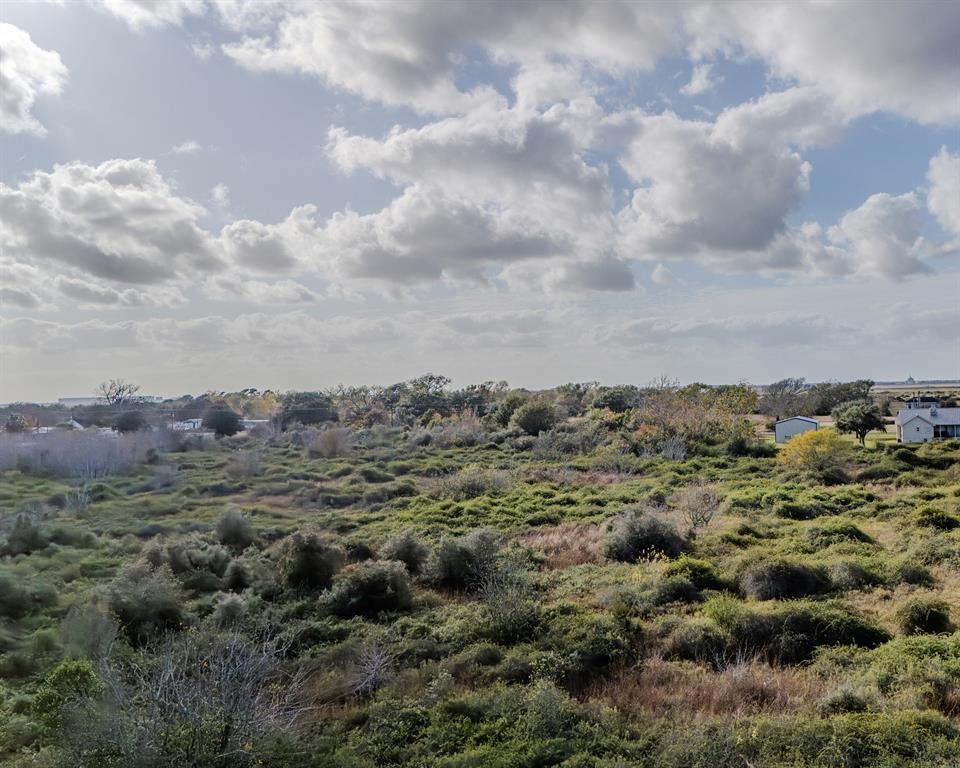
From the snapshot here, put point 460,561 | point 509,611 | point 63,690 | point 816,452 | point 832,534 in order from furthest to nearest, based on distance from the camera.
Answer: point 816,452 < point 832,534 < point 460,561 < point 509,611 < point 63,690

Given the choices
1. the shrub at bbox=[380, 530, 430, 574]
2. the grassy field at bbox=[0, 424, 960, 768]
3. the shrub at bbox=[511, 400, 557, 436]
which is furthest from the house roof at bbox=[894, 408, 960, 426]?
the shrub at bbox=[380, 530, 430, 574]

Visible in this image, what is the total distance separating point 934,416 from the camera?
134 ft

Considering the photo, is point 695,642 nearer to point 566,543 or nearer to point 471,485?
point 566,543

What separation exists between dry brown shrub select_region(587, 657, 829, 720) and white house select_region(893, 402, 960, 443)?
37.8 m

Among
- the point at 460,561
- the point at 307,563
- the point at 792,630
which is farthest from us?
the point at 460,561

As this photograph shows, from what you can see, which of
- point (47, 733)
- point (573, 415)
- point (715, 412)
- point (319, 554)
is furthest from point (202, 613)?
point (573, 415)

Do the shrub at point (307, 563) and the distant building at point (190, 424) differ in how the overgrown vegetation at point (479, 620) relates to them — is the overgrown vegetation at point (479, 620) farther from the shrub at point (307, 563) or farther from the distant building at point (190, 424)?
the distant building at point (190, 424)

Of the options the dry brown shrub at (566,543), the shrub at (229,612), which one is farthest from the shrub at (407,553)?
the shrub at (229,612)

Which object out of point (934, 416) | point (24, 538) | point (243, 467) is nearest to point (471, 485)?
point (243, 467)

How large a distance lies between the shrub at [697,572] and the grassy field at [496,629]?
9 cm

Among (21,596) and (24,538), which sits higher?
(24,538)

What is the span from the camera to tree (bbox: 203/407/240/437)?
4969cm

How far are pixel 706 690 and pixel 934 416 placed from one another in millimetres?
40455

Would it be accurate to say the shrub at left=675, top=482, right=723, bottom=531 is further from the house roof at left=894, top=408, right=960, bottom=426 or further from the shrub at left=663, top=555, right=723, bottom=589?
the house roof at left=894, top=408, right=960, bottom=426
